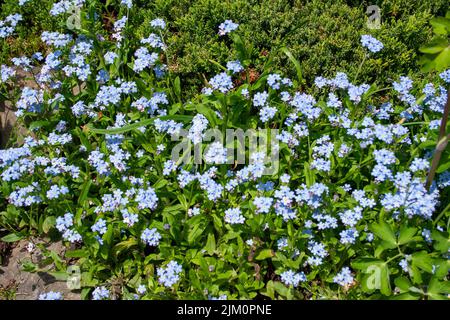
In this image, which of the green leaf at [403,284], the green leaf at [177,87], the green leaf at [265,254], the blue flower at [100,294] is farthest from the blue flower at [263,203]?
the green leaf at [177,87]

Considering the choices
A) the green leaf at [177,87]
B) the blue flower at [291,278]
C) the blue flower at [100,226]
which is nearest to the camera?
the blue flower at [291,278]

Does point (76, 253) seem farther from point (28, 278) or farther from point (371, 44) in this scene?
point (371, 44)

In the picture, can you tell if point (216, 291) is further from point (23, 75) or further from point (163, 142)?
point (23, 75)

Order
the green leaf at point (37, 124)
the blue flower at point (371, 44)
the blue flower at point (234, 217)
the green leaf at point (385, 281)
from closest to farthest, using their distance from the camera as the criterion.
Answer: the green leaf at point (385, 281) < the blue flower at point (234, 217) < the blue flower at point (371, 44) < the green leaf at point (37, 124)

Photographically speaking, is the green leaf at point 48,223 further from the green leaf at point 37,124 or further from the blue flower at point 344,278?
the blue flower at point 344,278

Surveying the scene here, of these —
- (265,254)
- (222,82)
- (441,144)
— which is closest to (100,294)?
(265,254)

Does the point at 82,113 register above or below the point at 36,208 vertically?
above

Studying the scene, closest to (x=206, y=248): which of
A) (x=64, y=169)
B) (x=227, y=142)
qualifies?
(x=227, y=142)

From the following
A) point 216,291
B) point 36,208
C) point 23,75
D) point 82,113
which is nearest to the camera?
point 216,291
